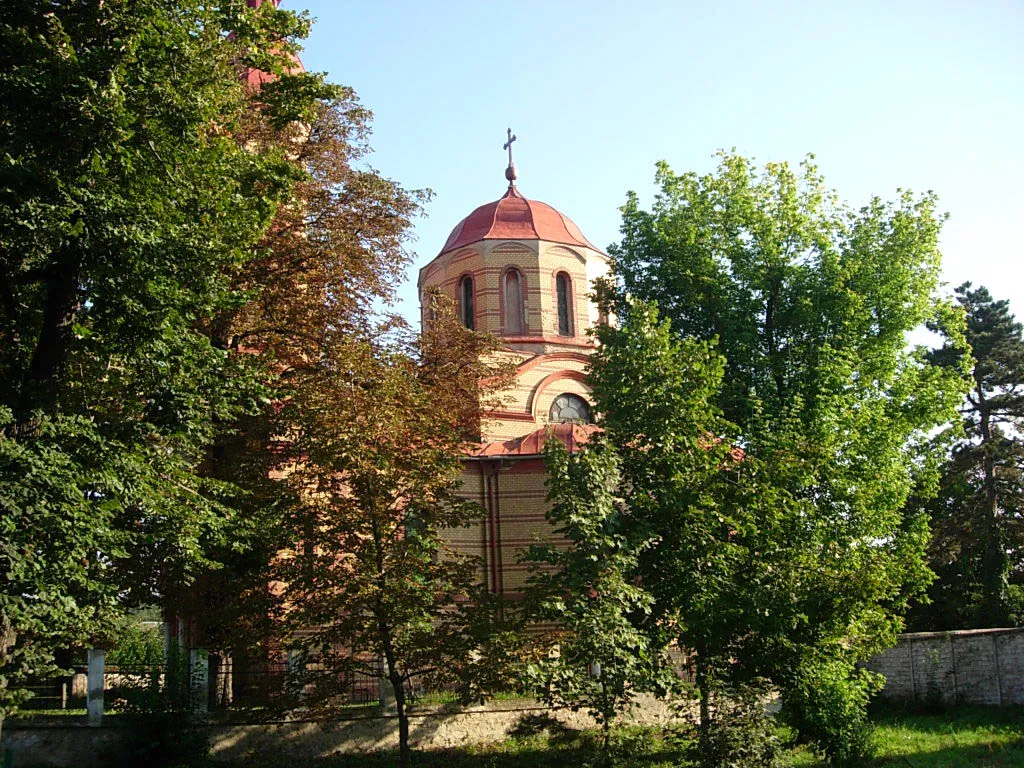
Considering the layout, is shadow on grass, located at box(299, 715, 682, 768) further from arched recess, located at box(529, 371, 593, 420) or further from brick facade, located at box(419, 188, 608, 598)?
arched recess, located at box(529, 371, 593, 420)

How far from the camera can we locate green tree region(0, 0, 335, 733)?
32.9ft

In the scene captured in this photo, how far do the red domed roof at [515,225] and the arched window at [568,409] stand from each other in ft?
15.5

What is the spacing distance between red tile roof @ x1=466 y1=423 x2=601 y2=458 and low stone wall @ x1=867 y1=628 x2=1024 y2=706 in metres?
8.08

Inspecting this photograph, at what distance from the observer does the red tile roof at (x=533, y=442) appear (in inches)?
923

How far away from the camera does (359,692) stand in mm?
15500

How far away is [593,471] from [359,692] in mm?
5541

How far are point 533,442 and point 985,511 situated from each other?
11.9m

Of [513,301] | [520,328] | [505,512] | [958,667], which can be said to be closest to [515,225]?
[513,301]

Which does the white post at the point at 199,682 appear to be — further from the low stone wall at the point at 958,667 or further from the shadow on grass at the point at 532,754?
the low stone wall at the point at 958,667

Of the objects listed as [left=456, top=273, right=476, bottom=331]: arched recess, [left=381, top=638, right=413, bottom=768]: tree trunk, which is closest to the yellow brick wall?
[left=456, top=273, right=476, bottom=331]: arched recess

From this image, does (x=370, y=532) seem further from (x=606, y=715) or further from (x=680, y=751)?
(x=680, y=751)

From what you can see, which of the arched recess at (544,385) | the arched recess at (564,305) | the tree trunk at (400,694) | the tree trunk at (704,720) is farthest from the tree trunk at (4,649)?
the arched recess at (564,305)

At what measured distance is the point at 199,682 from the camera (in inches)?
581

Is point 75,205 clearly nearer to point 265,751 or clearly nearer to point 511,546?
point 265,751
